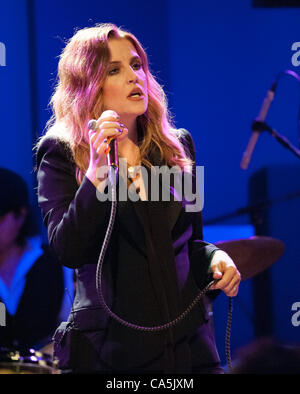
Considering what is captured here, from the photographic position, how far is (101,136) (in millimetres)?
1284

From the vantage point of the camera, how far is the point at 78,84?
1.54 m

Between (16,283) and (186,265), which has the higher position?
(186,265)

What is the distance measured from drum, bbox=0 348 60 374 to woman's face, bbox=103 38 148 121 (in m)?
0.63

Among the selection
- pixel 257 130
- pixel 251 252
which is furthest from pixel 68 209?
pixel 257 130

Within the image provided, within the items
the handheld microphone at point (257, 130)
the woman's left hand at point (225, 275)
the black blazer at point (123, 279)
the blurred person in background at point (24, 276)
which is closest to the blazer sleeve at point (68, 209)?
the black blazer at point (123, 279)

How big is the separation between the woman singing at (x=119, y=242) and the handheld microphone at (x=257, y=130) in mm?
1114

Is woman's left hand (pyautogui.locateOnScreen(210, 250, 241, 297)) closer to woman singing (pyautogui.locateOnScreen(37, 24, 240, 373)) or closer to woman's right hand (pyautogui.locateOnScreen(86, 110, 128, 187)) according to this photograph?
woman singing (pyautogui.locateOnScreen(37, 24, 240, 373))

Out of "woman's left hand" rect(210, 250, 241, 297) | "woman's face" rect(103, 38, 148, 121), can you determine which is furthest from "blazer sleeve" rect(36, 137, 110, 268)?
"woman's left hand" rect(210, 250, 241, 297)

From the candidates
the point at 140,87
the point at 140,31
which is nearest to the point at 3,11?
the point at 140,31

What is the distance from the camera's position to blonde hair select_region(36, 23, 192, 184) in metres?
1.48

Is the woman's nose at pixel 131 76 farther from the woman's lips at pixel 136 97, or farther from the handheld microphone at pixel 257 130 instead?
the handheld microphone at pixel 257 130
